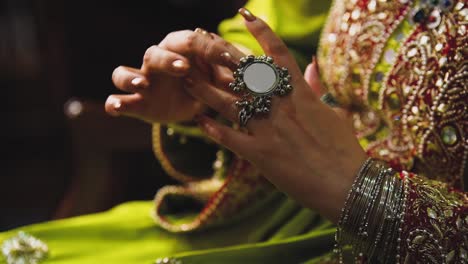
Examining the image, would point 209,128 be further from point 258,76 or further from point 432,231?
point 432,231

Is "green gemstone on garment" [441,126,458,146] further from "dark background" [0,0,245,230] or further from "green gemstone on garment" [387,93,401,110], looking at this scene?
"dark background" [0,0,245,230]

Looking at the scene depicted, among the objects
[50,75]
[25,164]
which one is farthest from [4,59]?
[50,75]

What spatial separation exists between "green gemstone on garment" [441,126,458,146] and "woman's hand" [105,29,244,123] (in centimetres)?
22

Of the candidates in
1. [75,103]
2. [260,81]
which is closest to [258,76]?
[260,81]

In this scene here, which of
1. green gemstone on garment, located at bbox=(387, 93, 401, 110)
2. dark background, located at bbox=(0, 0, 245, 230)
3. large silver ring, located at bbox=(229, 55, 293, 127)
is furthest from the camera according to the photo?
dark background, located at bbox=(0, 0, 245, 230)

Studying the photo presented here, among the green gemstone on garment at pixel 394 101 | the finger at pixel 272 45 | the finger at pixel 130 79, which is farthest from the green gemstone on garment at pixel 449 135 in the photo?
the finger at pixel 130 79

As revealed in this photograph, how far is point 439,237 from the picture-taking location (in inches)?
20.2

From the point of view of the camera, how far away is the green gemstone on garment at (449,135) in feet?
1.90

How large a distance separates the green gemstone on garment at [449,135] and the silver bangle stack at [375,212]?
3.4 inches

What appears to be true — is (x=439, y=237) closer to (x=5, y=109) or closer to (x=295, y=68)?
(x=295, y=68)

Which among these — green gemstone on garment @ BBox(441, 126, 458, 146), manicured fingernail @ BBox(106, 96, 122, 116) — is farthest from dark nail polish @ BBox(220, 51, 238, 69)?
green gemstone on garment @ BBox(441, 126, 458, 146)

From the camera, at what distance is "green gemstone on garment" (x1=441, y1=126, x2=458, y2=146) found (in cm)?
58

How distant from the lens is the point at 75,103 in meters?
0.92

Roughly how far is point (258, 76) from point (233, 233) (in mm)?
306
